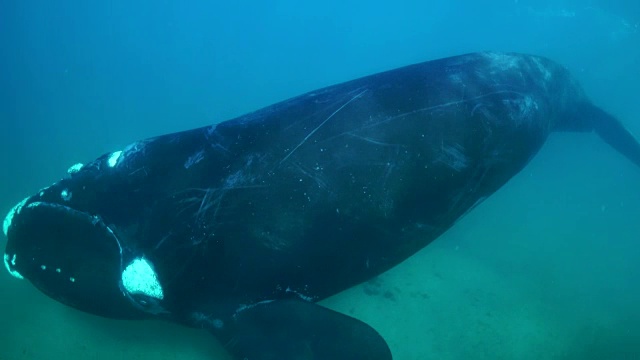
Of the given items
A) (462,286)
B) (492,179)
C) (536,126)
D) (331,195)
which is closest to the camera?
(331,195)

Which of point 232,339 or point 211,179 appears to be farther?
point 211,179

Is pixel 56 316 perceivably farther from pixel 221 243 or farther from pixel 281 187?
pixel 281 187

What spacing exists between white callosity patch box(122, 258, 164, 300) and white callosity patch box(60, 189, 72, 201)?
3.83ft

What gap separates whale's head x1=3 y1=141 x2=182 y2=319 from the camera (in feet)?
15.2

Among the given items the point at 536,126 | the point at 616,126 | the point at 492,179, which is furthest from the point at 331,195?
the point at 616,126

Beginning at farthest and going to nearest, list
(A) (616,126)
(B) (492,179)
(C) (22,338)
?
(A) (616,126) → (C) (22,338) → (B) (492,179)

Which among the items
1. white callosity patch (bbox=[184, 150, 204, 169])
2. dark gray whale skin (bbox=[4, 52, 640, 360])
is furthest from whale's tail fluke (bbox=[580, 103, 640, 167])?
white callosity patch (bbox=[184, 150, 204, 169])

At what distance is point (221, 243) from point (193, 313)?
3.01ft

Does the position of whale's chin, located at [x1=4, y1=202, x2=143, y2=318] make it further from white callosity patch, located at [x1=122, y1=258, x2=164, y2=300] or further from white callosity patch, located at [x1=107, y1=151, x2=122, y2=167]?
white callosity patch, located at [x1=107, y1=151, x2=122, y2=167]

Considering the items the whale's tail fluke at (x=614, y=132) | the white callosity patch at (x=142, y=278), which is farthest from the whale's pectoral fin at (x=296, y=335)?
the whale's tail fluke at (x=614, y=132)

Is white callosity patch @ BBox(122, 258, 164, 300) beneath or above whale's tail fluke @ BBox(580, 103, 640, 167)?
above

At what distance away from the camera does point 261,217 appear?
4.67 metres

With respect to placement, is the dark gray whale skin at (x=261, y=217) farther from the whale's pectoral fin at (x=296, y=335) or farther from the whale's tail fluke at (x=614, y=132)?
the whale's tail fluke at (x=614, y=132)

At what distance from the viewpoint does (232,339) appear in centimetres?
448
